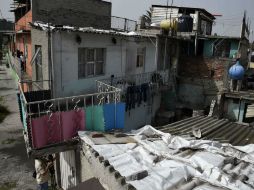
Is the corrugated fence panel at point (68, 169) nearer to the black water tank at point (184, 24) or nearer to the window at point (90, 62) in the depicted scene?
the window at point (90, 62)

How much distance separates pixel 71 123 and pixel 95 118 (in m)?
0.93

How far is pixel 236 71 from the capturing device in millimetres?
18578

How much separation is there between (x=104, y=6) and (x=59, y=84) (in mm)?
12163

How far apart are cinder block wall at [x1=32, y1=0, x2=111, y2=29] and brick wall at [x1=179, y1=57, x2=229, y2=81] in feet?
24.2

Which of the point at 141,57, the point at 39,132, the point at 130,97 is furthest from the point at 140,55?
the point at 39,132

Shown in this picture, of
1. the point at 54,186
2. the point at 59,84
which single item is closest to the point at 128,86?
the point at 59,84

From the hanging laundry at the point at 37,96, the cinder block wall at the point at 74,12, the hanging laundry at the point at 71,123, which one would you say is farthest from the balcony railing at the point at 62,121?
the cinder block wall at the point at 74,12

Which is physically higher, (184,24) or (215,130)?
(184,24)

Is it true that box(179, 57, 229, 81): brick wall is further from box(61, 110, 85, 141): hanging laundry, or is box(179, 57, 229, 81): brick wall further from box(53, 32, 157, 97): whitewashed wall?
box(61, 110, 85, 141): hanging laundry

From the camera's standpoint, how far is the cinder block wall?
17.2 metres

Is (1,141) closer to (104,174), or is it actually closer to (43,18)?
(43,18)

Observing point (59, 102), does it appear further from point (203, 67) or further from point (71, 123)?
point (203, 67)

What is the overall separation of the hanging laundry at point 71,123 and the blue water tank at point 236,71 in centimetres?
1388

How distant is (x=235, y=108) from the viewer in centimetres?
1919
